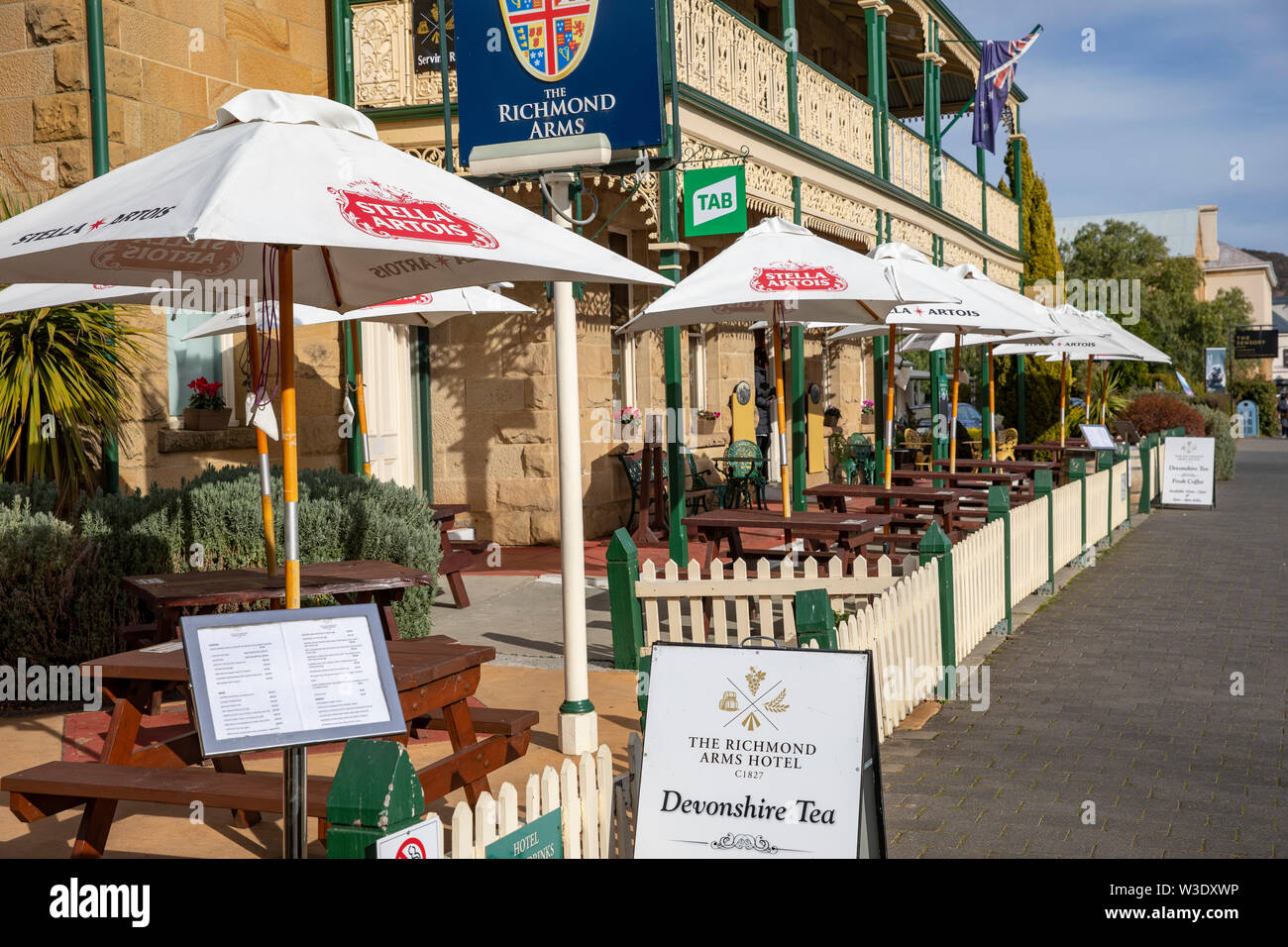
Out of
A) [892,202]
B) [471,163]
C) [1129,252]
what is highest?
[1129,252]

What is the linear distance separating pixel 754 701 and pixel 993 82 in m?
17.5

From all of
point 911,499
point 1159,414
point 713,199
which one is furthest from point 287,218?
point 1159,414

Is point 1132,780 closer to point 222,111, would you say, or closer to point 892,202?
point 222,111

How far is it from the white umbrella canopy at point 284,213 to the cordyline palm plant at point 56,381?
269 centimetres

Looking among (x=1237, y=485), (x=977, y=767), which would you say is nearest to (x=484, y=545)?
(x=977, y=767)

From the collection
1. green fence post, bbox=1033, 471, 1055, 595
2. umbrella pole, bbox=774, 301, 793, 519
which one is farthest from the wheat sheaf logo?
green fence post, bbox=1033, 471, 1055, 595

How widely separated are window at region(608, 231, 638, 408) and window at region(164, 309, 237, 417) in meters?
4.79

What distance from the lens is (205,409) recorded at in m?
9.62

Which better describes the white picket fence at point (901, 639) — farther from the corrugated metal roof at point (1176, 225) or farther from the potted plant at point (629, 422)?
the corrugated metal roof at point (1176, 225)

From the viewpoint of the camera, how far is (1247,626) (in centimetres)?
910

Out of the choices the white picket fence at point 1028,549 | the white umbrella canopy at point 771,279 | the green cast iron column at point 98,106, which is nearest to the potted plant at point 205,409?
the green cast iron column at point 98,106

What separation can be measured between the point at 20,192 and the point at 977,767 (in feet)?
25.8
